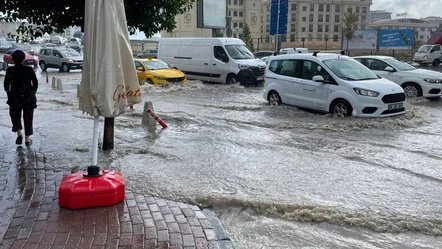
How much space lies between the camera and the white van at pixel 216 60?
66.0 ft

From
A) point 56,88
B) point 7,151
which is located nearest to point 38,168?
point 7,151

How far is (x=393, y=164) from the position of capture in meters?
7.36

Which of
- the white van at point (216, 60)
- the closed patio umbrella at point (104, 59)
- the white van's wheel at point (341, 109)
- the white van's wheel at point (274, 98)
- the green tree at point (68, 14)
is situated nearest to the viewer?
the closed patio umbrella at point (104, 59)

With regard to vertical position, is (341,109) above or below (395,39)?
below

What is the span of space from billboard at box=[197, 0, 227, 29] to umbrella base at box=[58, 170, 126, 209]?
28.8m

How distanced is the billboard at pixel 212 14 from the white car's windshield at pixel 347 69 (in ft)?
72.2

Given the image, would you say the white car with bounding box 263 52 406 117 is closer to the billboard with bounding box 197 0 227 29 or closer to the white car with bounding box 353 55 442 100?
the white car with bounding box 353 55 442 100

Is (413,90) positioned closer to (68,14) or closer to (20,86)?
(68,14)

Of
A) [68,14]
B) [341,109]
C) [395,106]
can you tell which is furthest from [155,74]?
[68,14]

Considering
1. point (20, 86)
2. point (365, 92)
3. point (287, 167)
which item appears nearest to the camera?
point (287, 167)

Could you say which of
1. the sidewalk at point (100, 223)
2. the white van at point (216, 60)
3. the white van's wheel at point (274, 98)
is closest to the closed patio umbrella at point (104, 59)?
the sidewalk at point (100, 223)

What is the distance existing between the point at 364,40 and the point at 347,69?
3246cm

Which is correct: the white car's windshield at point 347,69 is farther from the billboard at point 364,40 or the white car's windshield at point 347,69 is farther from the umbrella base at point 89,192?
the billboard at point 364,40

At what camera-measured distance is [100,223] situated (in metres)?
4.41
